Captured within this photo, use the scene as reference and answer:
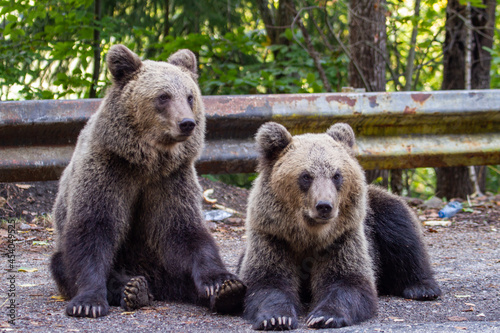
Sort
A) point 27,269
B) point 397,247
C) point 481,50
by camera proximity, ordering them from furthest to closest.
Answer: point 481,50 → point 27,269 → point 397,247

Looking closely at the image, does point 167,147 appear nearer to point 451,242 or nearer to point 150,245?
point 150,245

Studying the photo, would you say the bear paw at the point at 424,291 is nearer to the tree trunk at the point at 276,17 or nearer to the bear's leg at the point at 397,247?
the bear's leg at the point at 397,247

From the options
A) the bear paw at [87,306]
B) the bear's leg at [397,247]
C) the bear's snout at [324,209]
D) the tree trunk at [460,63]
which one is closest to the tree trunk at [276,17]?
the tree trunk at [460,63]

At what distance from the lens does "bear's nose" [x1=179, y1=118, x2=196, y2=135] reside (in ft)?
12.4

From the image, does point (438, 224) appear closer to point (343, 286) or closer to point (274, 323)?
point (343, 286)

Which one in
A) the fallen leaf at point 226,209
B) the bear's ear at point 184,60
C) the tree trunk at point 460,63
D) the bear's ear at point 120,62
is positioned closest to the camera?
the bear's ear at point 120,62

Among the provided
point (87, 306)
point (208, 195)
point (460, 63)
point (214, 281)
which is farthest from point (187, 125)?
point (460, 63)

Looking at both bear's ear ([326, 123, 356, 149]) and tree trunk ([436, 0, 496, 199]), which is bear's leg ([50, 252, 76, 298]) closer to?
bear's ear ([326, 123, 356, 149])

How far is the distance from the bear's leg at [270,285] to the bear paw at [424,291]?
2.79 feet

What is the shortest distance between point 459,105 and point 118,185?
3685 mm

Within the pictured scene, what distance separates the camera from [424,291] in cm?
395

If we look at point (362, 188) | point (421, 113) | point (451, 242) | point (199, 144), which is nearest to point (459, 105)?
point (421, 113)

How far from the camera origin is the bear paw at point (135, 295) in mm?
3596

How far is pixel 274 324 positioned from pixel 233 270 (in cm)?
161
